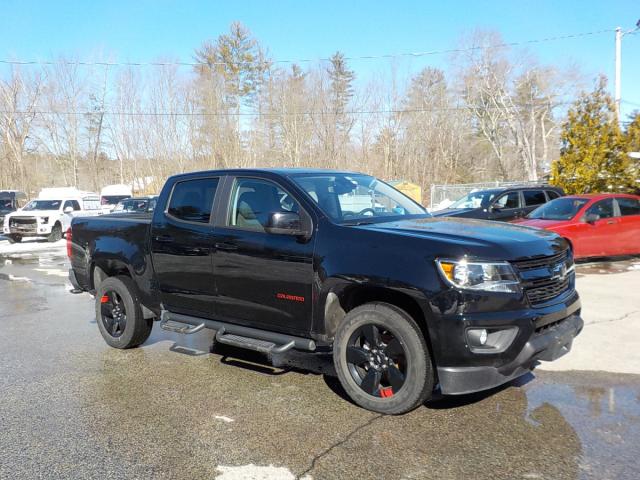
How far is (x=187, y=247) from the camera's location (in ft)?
17.2

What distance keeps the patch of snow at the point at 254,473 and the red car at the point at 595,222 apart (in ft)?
29.3

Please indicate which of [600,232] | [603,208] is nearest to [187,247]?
[600,232]

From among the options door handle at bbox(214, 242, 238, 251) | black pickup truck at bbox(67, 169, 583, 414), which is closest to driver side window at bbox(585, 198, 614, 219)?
black pickup truck at bbox(67, 169, 583, 414)

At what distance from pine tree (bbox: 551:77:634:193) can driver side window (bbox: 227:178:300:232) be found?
13.4 meters

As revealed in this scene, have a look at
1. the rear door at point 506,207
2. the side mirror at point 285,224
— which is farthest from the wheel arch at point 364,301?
the rear door at point 506,207

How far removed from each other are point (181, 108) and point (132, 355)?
40506 mm

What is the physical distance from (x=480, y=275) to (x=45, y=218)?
68.2 feet

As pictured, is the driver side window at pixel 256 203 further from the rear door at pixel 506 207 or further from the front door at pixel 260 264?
the rear door at pixel 506 207

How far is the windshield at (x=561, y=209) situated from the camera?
37.2 ft

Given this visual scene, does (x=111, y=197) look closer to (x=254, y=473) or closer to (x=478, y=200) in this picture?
(x=478, y=200)

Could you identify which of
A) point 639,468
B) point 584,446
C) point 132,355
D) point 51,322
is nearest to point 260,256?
point 132,355

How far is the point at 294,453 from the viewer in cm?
355

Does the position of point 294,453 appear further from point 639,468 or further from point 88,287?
point 88,287

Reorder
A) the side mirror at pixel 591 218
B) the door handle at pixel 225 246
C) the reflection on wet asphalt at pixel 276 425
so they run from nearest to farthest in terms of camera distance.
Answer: the reflection on wet asphalt at pixel 276 425 → the door handle at pixel 225 246 → the side mirror at pixel 591 218
